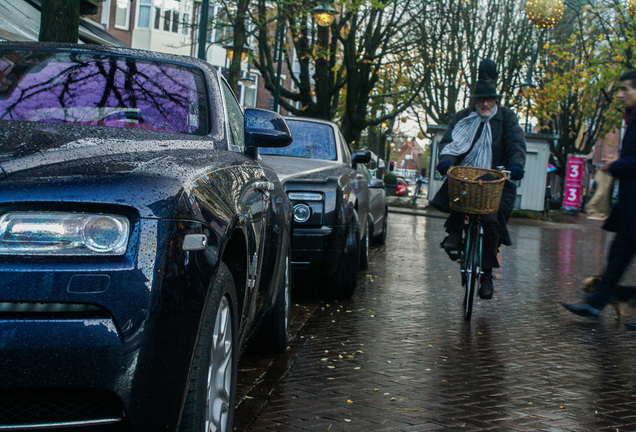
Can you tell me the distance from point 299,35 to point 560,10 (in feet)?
36.0

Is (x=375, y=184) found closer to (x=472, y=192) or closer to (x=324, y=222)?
(x=324, y=222)

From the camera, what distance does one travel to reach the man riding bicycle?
7.04 meters

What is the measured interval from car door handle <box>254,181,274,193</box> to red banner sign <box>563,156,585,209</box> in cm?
3553

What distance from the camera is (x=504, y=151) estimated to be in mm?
7223

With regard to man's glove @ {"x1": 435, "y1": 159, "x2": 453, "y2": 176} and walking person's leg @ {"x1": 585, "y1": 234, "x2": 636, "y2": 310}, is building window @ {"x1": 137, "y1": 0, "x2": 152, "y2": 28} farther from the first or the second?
walking person's leg @ {"x1": 585, "y1": 234, "x2": 636, "y2": 310}

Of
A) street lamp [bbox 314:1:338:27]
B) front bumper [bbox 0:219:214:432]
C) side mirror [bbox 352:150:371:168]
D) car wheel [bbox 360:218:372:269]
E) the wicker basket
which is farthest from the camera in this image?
street lamp [bbox 314:1:338:27]

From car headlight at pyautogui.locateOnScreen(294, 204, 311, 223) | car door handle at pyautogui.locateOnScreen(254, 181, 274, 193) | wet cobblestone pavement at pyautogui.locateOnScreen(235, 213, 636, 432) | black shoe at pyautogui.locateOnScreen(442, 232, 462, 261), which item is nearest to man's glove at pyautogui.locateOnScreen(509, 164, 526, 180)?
black shoe at pyautogui.locateOnScreen(442, 232, 462, 261)

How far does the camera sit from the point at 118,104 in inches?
140

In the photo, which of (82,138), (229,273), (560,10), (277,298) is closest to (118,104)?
(82,138)

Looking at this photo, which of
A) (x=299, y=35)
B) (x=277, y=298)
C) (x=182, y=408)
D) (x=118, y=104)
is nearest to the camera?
(x=182, y=408)

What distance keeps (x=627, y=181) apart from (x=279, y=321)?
9.09 feet

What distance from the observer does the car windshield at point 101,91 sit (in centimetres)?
344

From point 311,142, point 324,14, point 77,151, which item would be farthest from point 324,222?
point 324,14

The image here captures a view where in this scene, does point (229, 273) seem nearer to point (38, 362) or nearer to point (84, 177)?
point (84, 177)
